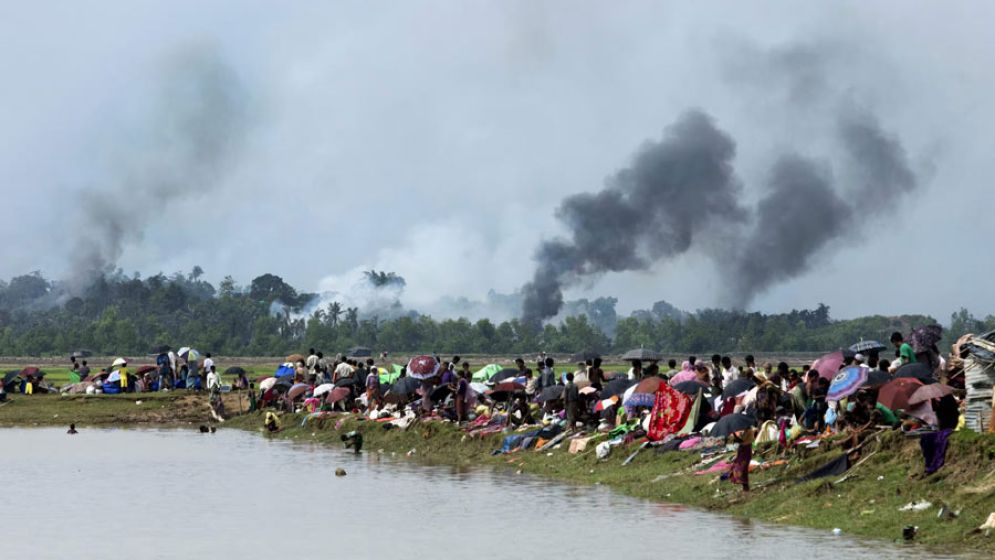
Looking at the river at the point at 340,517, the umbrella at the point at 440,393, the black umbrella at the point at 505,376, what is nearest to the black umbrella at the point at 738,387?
the river at the point at 340,517

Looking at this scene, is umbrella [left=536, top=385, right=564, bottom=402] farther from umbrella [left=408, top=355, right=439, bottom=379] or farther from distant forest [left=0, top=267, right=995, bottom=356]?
distant forest [left=0, top=267, right=995, bottom=356]

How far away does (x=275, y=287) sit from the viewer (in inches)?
7185

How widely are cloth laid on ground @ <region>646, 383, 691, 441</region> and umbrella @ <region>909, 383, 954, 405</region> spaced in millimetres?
7335

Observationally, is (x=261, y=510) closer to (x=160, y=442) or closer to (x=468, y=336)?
(x=160, y=442)

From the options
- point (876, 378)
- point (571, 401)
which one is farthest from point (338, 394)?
point (876, 378)

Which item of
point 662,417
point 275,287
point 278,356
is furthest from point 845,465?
point 275,287

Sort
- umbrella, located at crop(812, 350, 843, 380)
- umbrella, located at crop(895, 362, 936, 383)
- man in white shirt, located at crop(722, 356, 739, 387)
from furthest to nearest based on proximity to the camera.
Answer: man in white shirt, located at crop(722, 356, 739, 387)
umbrella, located at crop(812, 350, 843, 380)
umbrella, located at crop(895, 362, 936, 383)

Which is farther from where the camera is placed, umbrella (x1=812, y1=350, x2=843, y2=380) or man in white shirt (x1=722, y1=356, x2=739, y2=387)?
man in white shirt (x1=722, y1=356, x2=739, y2=387)

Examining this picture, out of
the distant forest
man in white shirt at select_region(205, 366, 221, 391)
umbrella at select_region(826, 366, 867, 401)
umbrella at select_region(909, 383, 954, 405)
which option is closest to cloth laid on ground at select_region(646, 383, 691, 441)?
umbrella at select_region(826, 366, 867, 401)

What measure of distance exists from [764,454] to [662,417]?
13.9 ft

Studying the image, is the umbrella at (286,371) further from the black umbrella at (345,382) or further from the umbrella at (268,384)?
the black umbrella at (345,382)

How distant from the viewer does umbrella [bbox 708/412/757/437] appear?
25466 mm

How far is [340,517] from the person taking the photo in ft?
81.9

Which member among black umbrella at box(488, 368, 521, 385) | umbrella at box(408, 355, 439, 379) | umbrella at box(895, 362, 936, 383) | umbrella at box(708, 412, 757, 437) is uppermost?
umbrella at box(408, 355, 439, 379)
